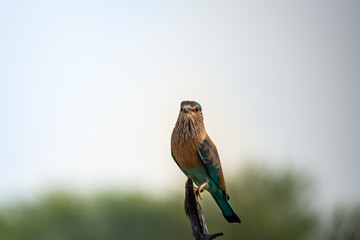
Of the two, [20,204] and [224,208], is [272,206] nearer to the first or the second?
[20,204]

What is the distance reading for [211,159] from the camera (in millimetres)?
5328

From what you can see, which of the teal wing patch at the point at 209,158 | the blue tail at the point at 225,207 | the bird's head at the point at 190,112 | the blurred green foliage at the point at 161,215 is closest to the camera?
Answer: the bird's head at the point at 190,112

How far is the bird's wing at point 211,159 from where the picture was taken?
532 cm

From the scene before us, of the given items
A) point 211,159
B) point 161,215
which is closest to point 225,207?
point 211,159

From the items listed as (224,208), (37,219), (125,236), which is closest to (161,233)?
(125,236)

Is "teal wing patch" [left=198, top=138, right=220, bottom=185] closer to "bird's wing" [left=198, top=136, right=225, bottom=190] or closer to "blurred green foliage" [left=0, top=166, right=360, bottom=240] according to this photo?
"bird's wing" [left=198, top=136, right=225, bottom=190]

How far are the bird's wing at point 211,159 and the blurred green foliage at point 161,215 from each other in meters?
9.17

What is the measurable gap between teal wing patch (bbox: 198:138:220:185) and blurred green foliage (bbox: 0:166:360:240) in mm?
9225

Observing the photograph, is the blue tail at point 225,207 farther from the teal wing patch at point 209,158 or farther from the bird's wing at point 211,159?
the teal wing patch at point 209,158

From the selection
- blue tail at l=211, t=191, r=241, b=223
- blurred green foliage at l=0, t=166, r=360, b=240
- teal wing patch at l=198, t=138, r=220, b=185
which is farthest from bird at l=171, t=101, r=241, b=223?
blurred green foliage at l=0, t=166, r=360, b=240

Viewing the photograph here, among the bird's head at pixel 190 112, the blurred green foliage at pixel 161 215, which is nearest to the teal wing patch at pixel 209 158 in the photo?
the bird's head at pixel 190 112

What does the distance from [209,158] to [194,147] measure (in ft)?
0.69

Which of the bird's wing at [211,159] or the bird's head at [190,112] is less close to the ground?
the bird's head at [190,112]

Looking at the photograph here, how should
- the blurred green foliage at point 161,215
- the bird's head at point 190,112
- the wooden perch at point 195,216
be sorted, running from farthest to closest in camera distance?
the blurred green foliage at point 161,215, the bird's head at point 190,112, the wooden perch at point 195,216
